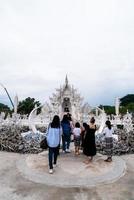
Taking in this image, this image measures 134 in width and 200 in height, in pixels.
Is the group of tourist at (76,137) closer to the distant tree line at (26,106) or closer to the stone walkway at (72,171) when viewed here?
the stone walkway at (72,171)

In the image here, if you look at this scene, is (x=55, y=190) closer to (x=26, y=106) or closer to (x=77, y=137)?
(x=77, y=137)

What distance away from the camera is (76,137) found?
30.5 ft

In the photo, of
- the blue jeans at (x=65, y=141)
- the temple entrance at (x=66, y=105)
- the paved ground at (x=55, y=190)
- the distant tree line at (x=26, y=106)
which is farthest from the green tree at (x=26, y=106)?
the paved ground at (x=55, y=190)

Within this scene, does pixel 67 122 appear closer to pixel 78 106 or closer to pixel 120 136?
pixel 120 136

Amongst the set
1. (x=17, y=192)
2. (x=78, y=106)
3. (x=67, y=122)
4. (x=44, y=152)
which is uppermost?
(x=78, y=106)

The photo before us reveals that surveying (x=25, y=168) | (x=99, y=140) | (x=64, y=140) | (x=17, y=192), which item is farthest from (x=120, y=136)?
(x=17, y=192)

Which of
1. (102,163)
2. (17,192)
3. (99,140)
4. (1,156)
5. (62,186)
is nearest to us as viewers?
(17,192)

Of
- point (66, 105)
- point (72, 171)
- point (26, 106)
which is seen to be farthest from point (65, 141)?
point (26, 106)

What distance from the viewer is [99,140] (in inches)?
423

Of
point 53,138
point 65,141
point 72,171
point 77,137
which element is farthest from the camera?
point 65,141

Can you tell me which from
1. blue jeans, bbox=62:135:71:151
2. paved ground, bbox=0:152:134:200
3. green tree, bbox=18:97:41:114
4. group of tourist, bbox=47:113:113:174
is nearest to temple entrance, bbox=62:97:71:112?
group of tourist, bbox=47:113:113:174

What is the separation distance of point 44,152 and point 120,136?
3777 millimetres

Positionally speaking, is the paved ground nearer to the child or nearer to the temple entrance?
the child

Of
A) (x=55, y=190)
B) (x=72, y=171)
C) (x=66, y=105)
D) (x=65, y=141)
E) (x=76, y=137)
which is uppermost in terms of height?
(x=66, y=105)
